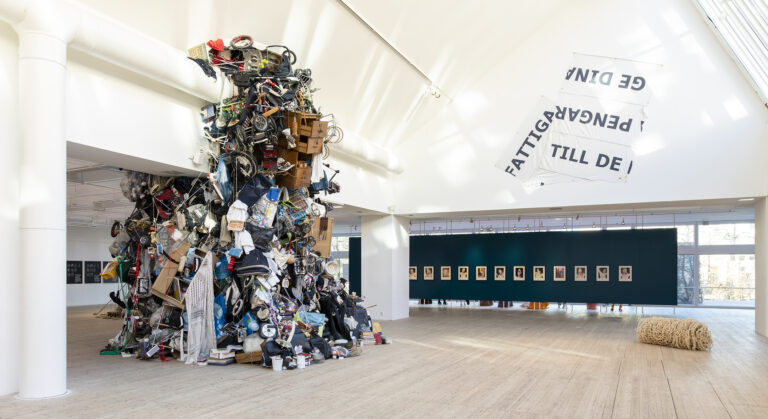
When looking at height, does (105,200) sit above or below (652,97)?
below

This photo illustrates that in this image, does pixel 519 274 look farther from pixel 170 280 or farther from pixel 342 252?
pixel 170 280

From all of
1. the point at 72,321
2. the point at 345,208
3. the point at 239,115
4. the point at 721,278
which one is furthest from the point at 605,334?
the point at 72,321

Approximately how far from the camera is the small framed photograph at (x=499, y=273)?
58.3 feet

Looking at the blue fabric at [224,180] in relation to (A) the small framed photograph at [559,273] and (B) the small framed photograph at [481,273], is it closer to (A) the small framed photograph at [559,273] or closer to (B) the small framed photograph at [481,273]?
(B) the small framed photograph at [481,273]

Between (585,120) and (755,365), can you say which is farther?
(585,120)

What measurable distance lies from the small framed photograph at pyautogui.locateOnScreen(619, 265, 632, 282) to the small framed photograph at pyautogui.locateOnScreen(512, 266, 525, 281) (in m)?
2.88

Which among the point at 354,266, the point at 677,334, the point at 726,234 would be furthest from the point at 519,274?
the point at 726,234

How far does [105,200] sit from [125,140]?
979 cm

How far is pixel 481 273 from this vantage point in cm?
1806

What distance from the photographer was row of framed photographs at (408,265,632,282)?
16.4 m

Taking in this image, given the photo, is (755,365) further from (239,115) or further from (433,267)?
(433,267)

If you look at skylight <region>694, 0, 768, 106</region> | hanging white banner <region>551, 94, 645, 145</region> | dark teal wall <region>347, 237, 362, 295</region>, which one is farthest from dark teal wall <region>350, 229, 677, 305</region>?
skylight <region>694, 0, 768, 106</region>

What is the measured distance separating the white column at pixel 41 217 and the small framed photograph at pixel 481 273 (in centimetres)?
1399

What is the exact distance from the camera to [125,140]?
281 inches
